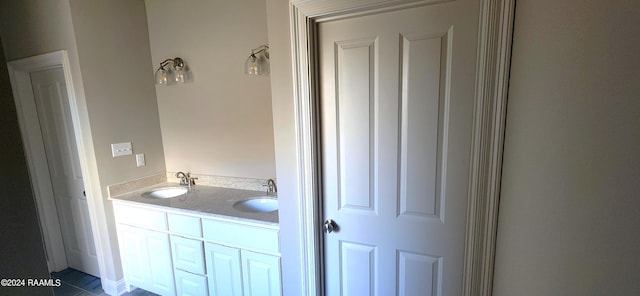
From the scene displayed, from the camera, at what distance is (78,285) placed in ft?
8.63

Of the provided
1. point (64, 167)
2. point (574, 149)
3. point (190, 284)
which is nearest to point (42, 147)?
point (64, 167)

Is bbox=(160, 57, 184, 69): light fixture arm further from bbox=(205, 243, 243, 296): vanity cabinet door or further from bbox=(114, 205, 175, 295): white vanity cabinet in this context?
bbox=(205, 243, 243, 296): vanity cabinet door

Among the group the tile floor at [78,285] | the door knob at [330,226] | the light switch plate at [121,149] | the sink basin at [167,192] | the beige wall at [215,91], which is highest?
the beige wall at [215,91]

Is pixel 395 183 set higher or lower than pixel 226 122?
lower

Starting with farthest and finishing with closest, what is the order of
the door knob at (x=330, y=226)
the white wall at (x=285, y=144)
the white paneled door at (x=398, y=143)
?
the door knob at (x=330, y=226)
the white wall at (x=285, y=144)
the white paneled door at (x=398, y=143)

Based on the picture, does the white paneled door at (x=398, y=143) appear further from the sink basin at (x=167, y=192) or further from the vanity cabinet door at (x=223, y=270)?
the sink basin at (x=167, y=192)

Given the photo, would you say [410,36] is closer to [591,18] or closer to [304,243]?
[591,18]

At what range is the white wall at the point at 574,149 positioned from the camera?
520mm

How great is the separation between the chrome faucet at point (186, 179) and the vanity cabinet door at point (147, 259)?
579mm

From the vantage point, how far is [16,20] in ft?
7.76

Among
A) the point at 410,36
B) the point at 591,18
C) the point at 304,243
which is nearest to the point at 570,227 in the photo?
the point at 591,18

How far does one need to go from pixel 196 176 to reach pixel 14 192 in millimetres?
2342

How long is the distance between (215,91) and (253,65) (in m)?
0.55

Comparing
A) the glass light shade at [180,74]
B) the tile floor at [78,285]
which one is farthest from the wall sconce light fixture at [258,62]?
the tile floor at [78,285]
